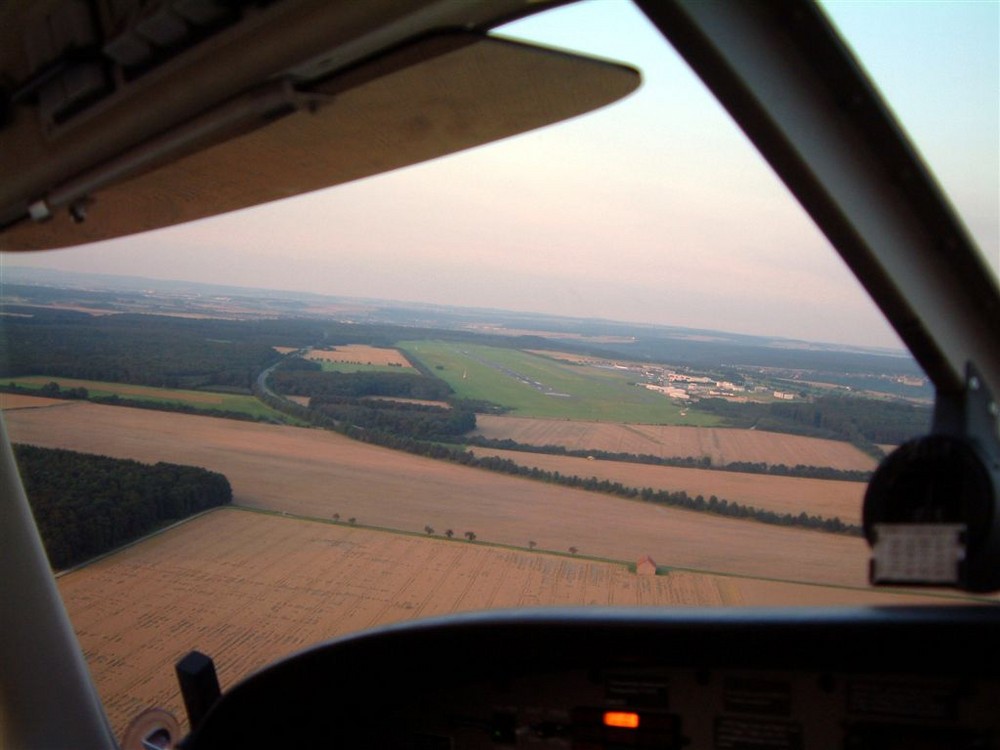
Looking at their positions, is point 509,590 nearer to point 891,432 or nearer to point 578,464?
point 578,464

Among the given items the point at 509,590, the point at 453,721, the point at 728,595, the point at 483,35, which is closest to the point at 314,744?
the point at 453,721

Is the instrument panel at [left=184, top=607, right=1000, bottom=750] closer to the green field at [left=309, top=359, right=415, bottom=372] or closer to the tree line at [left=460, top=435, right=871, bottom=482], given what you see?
the tree line at [left=460, top=435, right=871, bottom=482]

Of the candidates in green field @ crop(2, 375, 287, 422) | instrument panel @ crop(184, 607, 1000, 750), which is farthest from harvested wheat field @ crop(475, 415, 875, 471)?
green field @ crop(2, 375, 287, 422)

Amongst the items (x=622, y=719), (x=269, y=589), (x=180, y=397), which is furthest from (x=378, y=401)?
(x=622, y=719)

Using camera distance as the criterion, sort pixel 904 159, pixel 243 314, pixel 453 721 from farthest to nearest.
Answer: pixel 243 314, pixel 453 721, pixel 904 159

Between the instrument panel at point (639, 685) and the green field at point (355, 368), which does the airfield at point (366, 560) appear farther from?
the green field at point (355, 368)

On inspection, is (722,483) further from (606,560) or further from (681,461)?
(606,560)
